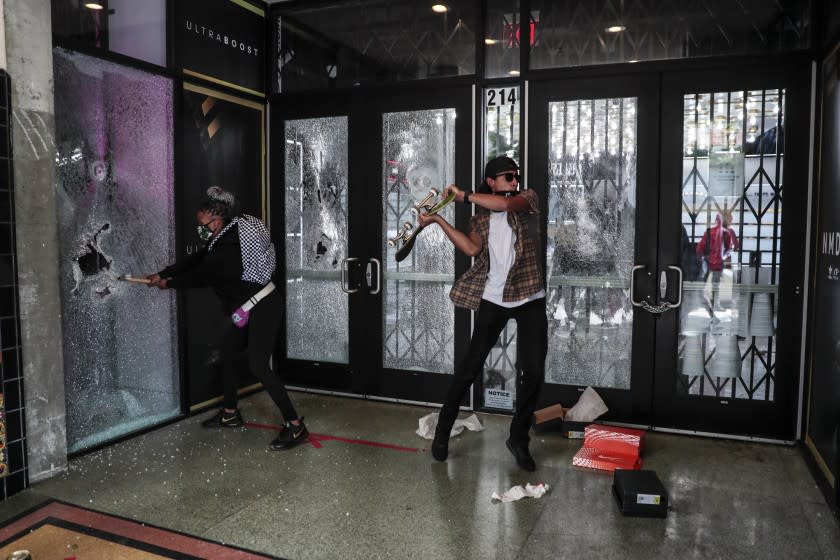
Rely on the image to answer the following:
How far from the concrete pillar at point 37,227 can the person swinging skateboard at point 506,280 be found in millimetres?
1796

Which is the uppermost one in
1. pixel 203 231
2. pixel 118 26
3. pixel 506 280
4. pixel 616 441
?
pixel 118 26

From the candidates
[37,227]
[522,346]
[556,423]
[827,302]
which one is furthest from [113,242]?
[827,302]

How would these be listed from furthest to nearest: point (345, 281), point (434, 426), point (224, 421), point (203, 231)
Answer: point (345, 281) < point (203, 231) < point (224, 421) < point (434, 426)

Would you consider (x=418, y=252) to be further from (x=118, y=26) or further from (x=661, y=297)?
(x=118, y=26)

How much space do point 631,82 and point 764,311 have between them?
1533 millimetres

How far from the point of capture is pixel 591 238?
13.7 feet

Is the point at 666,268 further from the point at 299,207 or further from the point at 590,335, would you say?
the point at 299,207

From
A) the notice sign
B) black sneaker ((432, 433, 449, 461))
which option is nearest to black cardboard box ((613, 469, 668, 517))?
black sneaker ((432, 433, 449, 461))

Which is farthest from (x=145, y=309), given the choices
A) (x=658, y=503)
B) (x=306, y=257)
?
(x=658, y=503)

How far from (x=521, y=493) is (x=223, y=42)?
11.2 feet

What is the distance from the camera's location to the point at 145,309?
4.04 meters

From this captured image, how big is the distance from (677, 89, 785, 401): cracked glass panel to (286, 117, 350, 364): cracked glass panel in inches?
89.4

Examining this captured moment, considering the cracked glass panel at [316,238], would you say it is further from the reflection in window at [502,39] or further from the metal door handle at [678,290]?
the metal door handle at [678,290]

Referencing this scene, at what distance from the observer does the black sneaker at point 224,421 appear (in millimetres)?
4117
